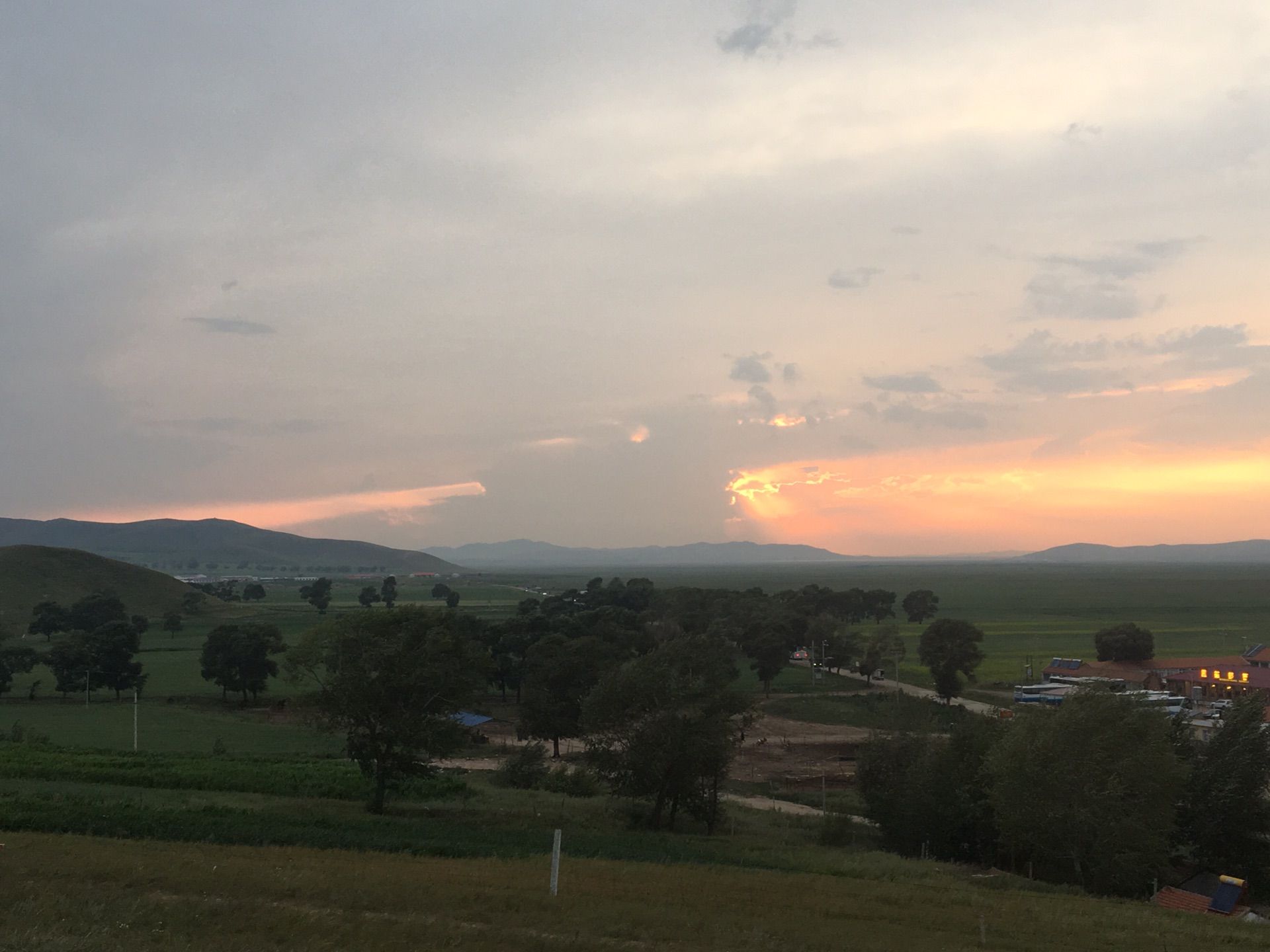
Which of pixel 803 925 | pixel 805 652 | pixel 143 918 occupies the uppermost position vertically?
pixel 143 918

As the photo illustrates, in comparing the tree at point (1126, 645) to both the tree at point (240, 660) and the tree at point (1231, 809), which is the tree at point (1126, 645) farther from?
the tree at point (240, 660)

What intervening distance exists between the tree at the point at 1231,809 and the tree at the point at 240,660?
71428 millimetres

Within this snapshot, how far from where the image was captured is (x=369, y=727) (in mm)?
36969

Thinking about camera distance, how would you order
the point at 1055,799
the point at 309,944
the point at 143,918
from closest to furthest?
the point at 309,944 < the point at 143,918 < the point at 1055,799

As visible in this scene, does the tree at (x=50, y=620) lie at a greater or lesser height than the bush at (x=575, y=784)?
greater

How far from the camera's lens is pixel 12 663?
87.5m

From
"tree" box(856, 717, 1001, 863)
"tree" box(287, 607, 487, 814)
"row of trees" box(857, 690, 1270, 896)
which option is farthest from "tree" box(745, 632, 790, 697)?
"tree" box(287, 607, 487, 814)

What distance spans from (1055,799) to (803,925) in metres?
20.3

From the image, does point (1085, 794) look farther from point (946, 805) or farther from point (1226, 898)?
point (946, 805)

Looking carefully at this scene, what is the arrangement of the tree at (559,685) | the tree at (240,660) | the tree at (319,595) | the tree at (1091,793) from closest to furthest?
the tree at (1091,793), the tree at (559,685), the tree at (240,660), the tree at (319,595)

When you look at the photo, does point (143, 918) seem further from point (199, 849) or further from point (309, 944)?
point (199, 849)

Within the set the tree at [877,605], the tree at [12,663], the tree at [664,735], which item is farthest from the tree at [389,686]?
the tree at [877,605]

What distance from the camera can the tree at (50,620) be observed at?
131 meters

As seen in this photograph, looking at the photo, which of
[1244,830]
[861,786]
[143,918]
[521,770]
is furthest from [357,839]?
[1244,830]
